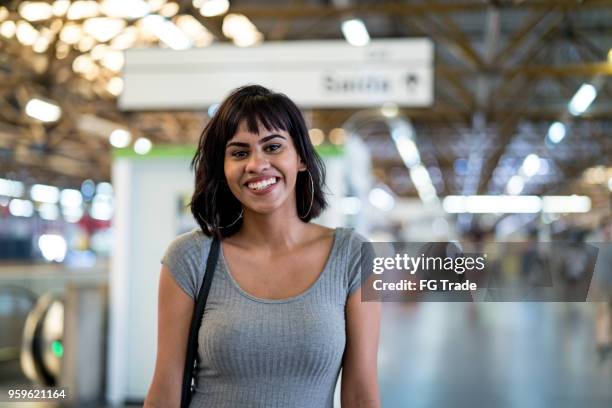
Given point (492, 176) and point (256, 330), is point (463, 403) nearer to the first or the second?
point (256, 330)

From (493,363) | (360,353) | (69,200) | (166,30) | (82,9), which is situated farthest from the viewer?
(69,200)

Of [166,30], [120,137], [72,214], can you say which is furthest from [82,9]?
[120,137]

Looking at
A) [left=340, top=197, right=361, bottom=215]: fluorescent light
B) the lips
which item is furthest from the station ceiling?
the lips

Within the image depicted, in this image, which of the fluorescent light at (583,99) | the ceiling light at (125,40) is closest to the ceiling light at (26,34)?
the ceiling light at (125,40)

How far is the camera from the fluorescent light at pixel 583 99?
14377mm

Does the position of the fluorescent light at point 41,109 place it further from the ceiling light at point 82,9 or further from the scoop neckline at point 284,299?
the scoop neckline at point 284,299

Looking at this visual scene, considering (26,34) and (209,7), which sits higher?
(26,34)

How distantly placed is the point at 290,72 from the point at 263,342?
15.9 ft

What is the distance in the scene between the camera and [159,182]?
5.99 meters

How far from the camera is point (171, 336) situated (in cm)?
162

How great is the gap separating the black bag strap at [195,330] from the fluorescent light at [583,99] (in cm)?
1374

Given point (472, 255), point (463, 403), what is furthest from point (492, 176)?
point (472, 255)

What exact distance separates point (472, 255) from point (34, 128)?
2000cm

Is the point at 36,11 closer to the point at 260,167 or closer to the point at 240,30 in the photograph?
the point at 240,30
